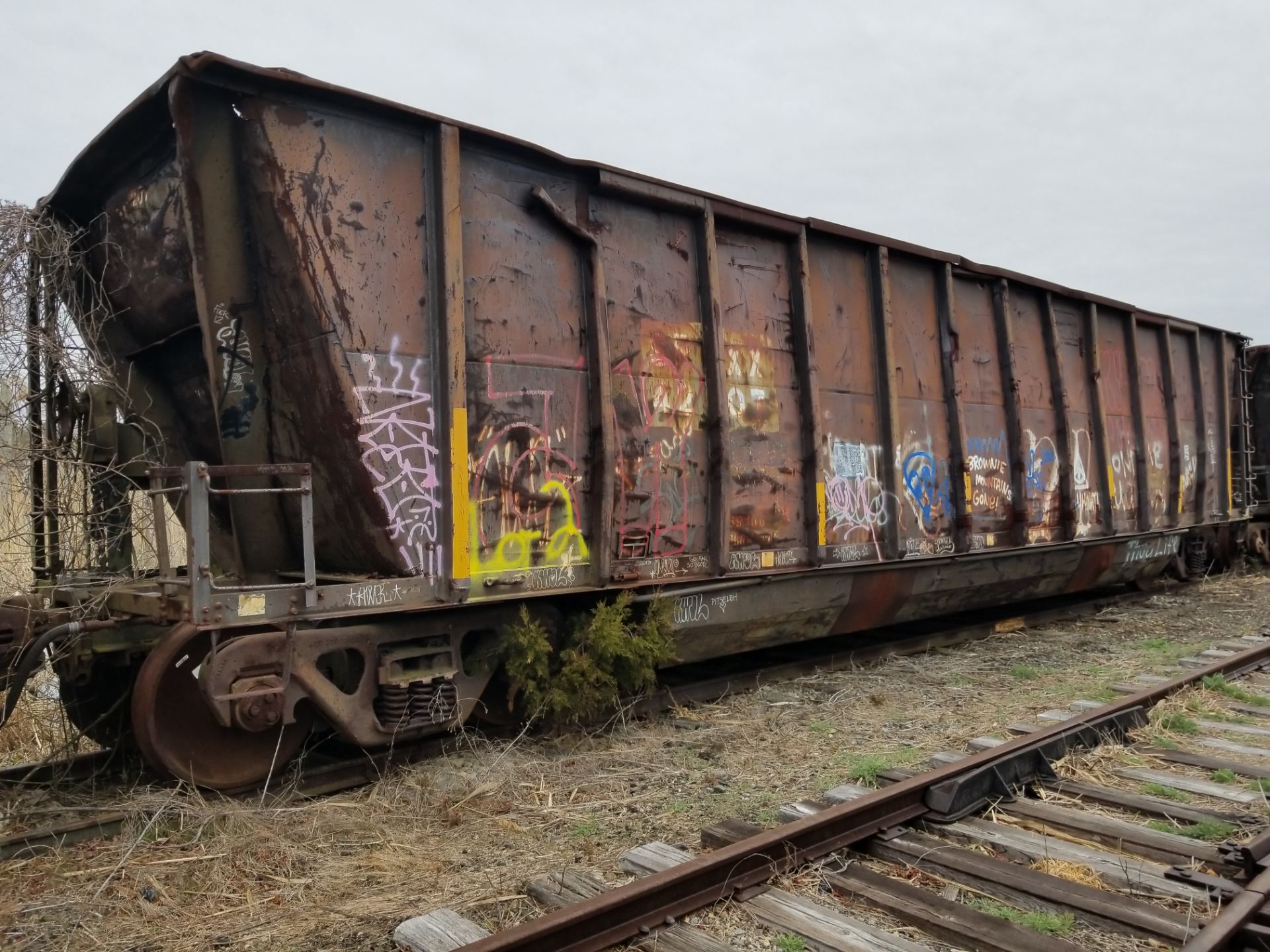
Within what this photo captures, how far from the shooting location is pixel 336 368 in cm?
477

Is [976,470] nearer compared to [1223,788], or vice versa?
[1223,788]

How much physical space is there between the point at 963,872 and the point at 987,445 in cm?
600

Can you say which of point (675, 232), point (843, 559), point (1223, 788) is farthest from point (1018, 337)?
point (1223, 788)

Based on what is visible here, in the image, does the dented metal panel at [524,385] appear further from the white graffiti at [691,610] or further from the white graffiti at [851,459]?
the white graffiti at [851,459]

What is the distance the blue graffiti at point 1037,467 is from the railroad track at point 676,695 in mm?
1463

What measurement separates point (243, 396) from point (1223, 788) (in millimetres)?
5416

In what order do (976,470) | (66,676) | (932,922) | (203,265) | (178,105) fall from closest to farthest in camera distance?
(932,922), (178,105), (203,265), (66,676), (976,470)

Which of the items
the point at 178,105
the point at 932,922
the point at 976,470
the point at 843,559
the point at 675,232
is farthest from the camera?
the point at 976,470

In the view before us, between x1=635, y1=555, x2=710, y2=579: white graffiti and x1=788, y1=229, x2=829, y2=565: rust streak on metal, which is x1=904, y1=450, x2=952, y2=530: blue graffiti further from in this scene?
x1=635, y1=555, x2=710, y2=579: white graffiti

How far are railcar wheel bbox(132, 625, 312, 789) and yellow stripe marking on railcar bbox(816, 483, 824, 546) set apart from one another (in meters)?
3.83

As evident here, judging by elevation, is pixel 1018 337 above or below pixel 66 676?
above

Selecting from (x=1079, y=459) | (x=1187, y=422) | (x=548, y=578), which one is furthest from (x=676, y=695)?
(x=1187, y=422)

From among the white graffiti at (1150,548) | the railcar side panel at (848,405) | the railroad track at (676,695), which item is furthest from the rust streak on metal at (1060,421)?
the railcar side panel at (848,405)

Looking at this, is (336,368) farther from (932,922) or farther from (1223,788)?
(1223,788)
